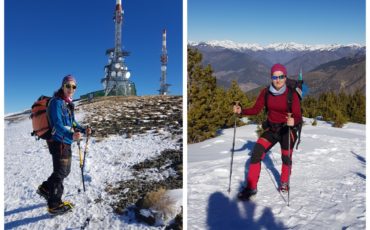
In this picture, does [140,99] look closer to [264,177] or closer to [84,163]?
[84,163]

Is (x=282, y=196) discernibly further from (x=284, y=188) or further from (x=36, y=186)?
(x=36, y=186)

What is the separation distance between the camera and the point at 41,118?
311 centimetres


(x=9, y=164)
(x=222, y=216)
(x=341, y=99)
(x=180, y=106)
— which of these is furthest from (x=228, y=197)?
(x=341, y=99)

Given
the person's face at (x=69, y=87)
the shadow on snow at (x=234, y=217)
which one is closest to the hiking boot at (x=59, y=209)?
the person's face at (x=69, y=87)

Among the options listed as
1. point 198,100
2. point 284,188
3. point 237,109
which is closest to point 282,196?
point 284,188

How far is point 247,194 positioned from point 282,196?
1.42 feet

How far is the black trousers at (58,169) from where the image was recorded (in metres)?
3.19

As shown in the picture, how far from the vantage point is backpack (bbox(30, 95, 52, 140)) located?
3086 mm

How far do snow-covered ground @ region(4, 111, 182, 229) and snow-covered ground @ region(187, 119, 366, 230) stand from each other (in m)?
0.54

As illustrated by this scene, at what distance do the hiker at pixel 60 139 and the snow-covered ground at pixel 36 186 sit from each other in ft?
0.32

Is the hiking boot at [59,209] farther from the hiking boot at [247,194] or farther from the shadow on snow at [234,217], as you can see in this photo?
the hiking boot at [247,194]

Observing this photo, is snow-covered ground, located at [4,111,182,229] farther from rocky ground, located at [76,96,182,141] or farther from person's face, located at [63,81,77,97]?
person's face, located at [63,81,77,97]

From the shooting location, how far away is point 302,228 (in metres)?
3.19

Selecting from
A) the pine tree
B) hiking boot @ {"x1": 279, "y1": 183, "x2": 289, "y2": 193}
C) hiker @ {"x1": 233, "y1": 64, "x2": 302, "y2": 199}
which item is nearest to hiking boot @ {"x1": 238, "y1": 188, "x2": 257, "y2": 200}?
hiker @ {"x1": 233, "y1": 64, "x2": 302, "y2": 199}
